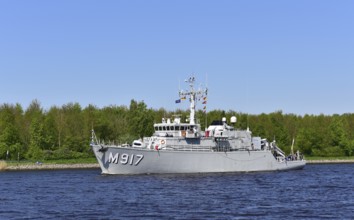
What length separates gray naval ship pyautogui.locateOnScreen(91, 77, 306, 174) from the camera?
238 ft

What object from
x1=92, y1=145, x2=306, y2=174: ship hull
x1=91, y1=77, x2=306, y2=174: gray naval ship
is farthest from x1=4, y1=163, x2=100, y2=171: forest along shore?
x1=92, y1=145, x2=306, y2=174: ship hull

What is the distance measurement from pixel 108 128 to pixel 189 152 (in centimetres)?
5608

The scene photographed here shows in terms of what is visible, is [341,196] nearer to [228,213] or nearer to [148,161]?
[228,213]

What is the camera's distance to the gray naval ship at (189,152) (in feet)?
238

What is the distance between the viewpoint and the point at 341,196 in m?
52.7

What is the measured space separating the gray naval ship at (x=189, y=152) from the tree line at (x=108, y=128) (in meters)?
24.4

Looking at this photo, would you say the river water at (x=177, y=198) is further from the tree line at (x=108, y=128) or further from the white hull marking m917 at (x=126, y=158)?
the tree line at (x=108, y=128)

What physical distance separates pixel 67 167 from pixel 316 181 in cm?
4873

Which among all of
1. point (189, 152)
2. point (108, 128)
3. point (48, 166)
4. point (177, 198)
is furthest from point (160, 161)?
point (108, 128)

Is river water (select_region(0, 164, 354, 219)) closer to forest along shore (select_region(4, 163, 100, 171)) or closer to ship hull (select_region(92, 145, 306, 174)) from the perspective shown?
ship hull (select_region(92, 145, 306, 174))

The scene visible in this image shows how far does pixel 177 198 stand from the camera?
165ft

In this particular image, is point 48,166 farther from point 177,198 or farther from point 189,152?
point 177,198

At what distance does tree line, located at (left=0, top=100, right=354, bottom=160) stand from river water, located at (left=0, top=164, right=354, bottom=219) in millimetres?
41972

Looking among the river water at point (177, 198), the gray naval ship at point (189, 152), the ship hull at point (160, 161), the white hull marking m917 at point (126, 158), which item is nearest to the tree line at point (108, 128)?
the gray naval ship at point (189, 152)
